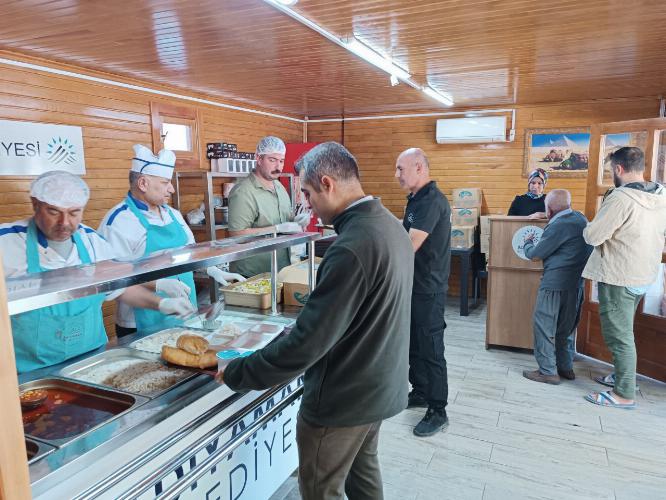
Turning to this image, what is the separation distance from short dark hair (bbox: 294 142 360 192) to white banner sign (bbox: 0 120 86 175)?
3.09 metres

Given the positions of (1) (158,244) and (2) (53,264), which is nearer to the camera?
(2) (53,264)

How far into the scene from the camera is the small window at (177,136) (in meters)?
5.00

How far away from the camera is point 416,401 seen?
335cm

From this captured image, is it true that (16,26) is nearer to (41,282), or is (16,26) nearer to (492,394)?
(41,282)

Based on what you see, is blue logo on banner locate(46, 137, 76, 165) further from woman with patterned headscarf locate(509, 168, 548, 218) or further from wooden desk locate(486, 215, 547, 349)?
woman with patterned headscarf locate(509, 168, 548, 218)

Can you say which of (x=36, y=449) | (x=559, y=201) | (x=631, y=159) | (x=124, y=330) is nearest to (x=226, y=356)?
(x=36, y=449)

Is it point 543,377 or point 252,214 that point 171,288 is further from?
point 543,377

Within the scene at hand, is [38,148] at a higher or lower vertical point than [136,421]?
higher

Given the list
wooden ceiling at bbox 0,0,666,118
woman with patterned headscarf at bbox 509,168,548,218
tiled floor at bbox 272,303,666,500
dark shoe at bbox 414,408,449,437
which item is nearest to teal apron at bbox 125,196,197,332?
tiled floor at bbox 272,303,666,500

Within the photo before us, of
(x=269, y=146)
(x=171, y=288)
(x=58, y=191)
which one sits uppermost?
(x=269, y=146)

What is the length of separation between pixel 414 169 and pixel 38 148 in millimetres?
2936

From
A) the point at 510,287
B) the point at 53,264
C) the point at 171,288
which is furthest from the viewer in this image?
the point at 510,287

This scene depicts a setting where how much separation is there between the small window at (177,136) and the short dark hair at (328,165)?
3878 millimetres

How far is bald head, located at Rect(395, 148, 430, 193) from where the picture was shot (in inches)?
114
